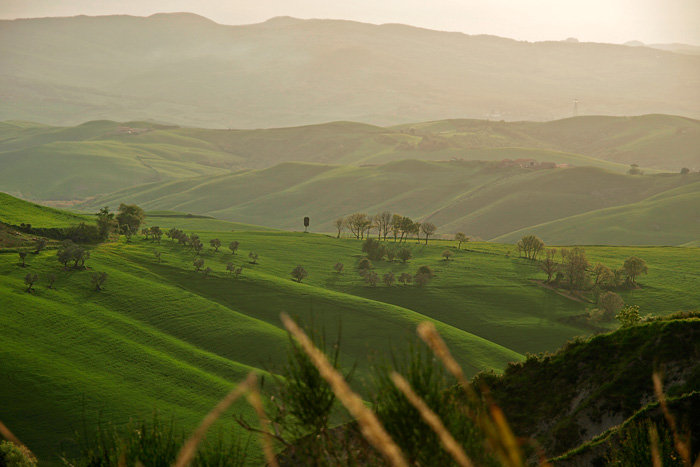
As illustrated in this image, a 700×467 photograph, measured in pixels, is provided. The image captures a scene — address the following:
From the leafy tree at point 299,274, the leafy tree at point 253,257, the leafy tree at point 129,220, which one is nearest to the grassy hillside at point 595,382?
the leafy tree at point 299,274

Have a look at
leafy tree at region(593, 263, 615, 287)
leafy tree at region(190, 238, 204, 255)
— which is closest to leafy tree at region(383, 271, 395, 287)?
leafy tree at region(190, 238, 204, 255)

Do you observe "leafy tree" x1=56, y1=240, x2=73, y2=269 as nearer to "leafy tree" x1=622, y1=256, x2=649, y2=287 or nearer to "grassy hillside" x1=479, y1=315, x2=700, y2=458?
"grassy hillside" x1=479, y1=315, x2=700, y2=458

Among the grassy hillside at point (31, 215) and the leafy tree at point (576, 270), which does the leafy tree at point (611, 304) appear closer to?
the leafy tree at point (576, 270)

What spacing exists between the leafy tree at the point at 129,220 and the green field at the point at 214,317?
14.0 meters

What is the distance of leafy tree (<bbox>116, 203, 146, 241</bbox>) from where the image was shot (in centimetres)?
17412

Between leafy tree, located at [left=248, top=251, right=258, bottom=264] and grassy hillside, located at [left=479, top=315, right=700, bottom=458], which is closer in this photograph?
grassy hillside, located at [left=479, top=315, right=700, bottom=458]

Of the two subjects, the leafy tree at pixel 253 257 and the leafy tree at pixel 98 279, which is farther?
the leafy tree at pixel 253 257

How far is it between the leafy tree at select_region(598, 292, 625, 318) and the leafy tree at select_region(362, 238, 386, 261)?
60.3 metres

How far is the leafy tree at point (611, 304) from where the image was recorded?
13912cm

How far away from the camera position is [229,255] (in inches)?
6604

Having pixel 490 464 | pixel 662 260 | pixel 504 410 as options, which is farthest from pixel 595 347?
pixel 662 260

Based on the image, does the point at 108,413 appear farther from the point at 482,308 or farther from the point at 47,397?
the point at 482,308

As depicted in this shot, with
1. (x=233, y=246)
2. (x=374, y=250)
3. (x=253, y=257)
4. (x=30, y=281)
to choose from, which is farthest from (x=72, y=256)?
(x=374, y=250)

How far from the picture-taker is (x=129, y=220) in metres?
179
